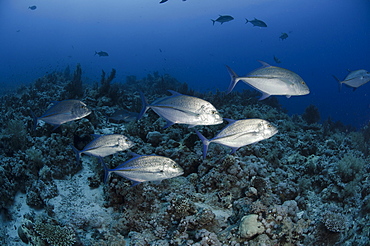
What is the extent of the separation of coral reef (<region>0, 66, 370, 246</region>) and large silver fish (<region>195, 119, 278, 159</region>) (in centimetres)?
122

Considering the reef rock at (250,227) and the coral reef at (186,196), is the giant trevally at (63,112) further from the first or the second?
the reef rock at (250,227)

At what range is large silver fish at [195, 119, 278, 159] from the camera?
3.24m

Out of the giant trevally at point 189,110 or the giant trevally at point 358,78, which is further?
the giant trevally at point 358,78

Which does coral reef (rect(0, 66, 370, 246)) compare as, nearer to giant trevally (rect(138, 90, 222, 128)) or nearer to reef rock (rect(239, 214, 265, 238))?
reef rock (rect(239, 214, 265, 238))

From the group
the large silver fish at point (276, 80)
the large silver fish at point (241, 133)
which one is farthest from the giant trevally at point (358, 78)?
the large silver fish at point (241, 133)

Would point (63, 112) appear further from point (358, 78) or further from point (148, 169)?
point (358, 78)

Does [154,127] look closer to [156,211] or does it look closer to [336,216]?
[156,211]

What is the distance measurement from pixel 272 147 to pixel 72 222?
5661 millimetres

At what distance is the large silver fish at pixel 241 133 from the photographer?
10.6 feet

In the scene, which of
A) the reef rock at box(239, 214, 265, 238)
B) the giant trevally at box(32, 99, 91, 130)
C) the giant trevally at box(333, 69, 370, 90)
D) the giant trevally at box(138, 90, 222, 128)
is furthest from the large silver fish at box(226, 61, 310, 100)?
the giant trevally at box(333, 69, 370, 90)

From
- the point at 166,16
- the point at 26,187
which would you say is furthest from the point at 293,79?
the point at 166,16

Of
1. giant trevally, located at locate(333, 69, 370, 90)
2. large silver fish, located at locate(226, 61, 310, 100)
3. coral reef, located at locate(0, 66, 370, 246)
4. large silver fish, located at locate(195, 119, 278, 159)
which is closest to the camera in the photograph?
large silver fish, located at locate(195, 119, 278, 159)

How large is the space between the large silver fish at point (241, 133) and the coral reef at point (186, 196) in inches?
48.0

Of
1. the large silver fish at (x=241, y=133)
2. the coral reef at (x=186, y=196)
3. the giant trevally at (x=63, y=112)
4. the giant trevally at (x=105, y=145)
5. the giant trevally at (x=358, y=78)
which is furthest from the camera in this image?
the giant trevally at (x=358, y=78)
